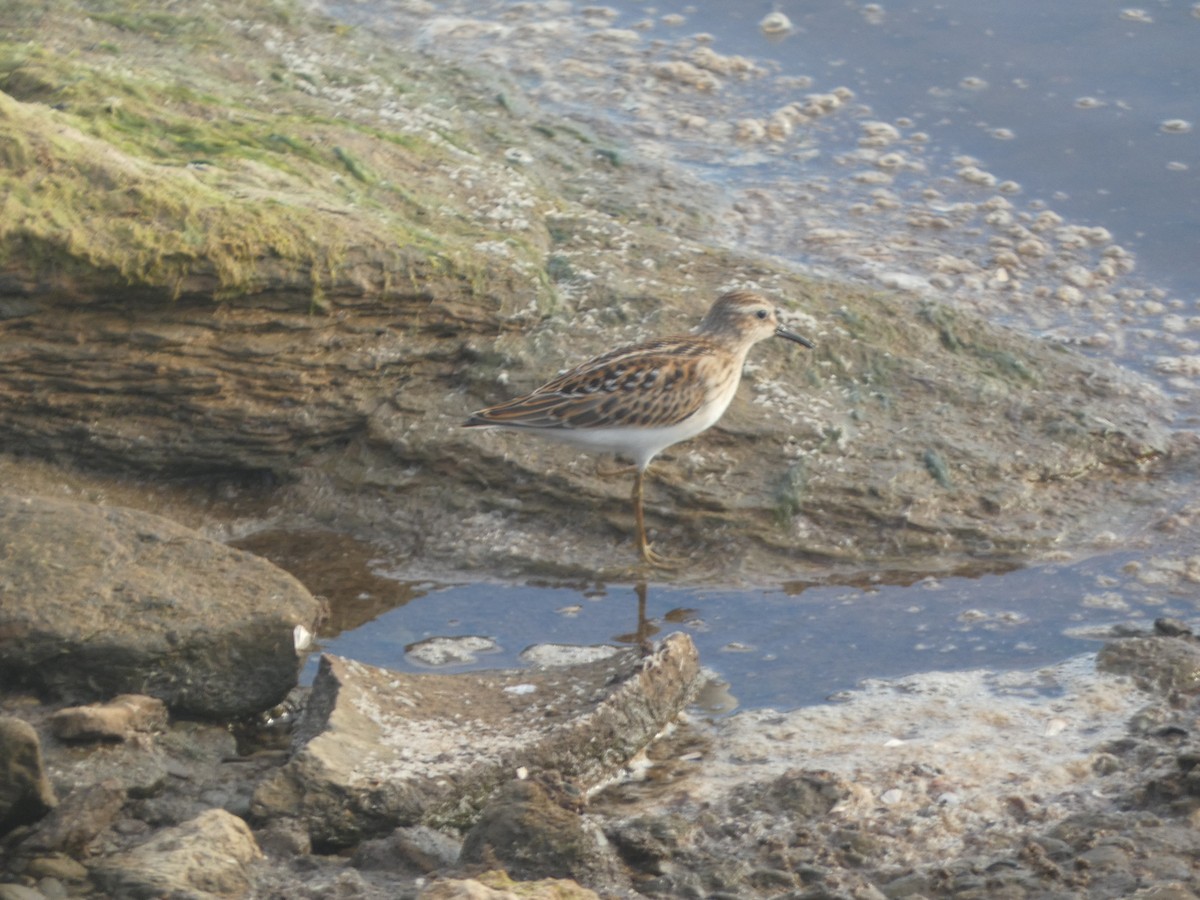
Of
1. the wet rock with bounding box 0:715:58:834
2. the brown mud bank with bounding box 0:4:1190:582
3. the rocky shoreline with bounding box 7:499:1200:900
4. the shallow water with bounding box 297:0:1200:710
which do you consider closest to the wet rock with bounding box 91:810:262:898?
the rocky shoreline with bounding box 7:499:1200:900

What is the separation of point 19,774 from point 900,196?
6.65 metres

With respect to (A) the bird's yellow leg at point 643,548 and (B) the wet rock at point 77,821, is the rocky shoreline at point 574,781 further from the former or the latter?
(A) the bird's yellow leg at point 643,548

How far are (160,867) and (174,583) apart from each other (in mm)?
1261

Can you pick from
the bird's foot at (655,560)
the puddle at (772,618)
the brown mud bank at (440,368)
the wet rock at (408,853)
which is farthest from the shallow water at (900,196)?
the wet rock at (408,853)

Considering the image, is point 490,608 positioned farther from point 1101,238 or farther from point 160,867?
point 1101,238

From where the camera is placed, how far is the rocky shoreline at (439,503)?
4059mm

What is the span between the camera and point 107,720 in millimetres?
4320

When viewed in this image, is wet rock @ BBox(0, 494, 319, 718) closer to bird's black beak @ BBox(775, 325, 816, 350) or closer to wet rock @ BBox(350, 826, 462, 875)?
wet rock @ BBox(350, 826, 462, 875)

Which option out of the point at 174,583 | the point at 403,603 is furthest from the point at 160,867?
the point at 403,603

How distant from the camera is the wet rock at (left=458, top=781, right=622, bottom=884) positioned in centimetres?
376

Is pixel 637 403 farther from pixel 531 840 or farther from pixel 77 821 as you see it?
pixel 77 821

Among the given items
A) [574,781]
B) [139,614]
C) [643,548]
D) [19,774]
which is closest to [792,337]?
[643,548]

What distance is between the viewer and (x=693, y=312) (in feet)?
22.3

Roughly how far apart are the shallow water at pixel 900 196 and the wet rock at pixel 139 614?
754 mm
